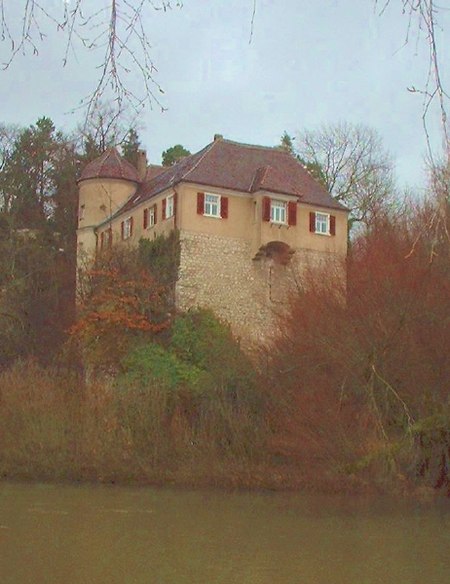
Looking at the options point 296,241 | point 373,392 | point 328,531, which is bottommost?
point 328,531

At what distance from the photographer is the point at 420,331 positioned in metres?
27.9

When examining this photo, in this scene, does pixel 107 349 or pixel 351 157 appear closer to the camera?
pixel 107 349

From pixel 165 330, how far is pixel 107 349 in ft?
7.96

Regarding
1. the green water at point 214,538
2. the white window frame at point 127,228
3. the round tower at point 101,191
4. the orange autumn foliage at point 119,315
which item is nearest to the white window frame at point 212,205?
the orange autumn foliage at point 119,315

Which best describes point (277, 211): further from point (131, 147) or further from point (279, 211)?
point (131, 147)

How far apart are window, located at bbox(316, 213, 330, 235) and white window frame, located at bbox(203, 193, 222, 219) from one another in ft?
16.2

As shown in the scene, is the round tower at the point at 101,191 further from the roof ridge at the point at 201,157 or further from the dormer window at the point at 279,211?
the dormer window at the point at 279,211

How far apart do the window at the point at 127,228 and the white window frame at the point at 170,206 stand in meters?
3.75

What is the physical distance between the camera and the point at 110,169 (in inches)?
1790

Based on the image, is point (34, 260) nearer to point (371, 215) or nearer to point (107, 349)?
point (107, 349)

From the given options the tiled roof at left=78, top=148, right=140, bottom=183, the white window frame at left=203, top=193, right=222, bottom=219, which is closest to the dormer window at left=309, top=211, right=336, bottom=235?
the white window frame at left=203, top=193, right=222, bottom=219

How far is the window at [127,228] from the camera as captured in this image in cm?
4325

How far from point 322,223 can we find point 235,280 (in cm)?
529

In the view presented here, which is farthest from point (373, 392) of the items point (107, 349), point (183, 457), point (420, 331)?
point (107, 349)
